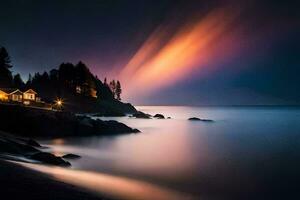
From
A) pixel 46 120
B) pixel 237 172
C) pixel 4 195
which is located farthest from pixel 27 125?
pixel 4 195

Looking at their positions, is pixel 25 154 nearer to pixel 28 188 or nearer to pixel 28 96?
pixel 28 188

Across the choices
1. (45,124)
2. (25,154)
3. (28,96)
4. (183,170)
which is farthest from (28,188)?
(28,96)

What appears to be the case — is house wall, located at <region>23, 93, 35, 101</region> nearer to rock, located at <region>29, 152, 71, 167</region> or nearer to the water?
the water

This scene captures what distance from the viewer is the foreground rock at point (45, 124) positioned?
179ft

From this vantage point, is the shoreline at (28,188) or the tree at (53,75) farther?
the tree at (53,75)

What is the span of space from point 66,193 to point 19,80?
133081 millimetres

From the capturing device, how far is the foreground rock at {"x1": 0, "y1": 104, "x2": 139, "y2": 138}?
54531mm

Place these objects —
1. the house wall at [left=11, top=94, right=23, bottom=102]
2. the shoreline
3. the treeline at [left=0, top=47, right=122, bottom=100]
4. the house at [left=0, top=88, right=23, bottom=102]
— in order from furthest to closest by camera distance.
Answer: the treeline at [left=0, top=47, right=122, bottom=100]
the house wall at [left=11, top=94, right=23, bottom=102]
the house at [left=0, top=88, right=23, bottom=102]
the shoreline

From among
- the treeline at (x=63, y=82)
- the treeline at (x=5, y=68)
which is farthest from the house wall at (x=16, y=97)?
the treeline at (x=63, y=82)

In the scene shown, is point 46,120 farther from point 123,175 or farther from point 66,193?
point 66,193

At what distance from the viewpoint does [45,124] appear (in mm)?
57750

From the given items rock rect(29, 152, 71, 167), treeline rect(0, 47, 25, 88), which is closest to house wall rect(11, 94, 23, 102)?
treeline rect(0, 47, 25, 88)

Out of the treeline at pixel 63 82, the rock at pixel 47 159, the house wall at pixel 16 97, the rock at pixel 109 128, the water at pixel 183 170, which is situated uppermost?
the treeline at pixel 63 82

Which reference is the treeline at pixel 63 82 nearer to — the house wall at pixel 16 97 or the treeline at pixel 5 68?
the treeline at pixel 5 68
